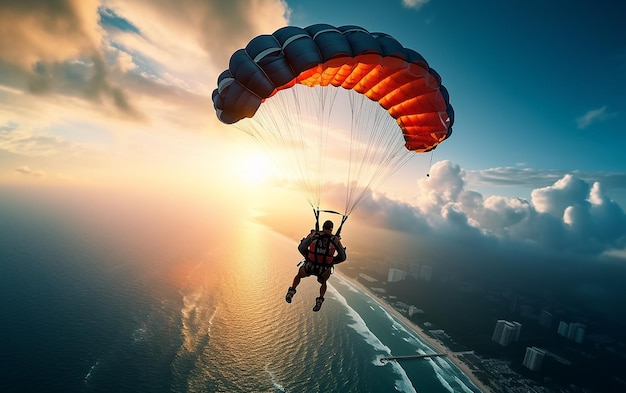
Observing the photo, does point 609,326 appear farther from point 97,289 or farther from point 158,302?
point 97,289

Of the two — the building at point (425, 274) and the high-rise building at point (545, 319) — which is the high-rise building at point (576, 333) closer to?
the high-rise building at point (545, 319)

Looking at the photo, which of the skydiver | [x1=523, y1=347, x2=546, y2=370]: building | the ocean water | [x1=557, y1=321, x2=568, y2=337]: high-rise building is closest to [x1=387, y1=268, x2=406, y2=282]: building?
the ocean water

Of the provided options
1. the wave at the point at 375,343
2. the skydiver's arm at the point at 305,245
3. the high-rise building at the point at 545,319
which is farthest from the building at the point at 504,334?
the skydiver's arm at the point at 305,245

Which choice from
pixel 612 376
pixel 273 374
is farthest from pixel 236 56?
pixel 612 376

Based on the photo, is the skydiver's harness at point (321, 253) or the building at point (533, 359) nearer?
the skydiver's harness at point (321, 253)

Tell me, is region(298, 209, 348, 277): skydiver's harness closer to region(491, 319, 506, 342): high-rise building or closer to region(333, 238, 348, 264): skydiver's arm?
region(333, 238, 348, 264): skydiver's arm

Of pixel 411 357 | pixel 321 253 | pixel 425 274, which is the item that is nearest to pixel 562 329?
pixel 425 274

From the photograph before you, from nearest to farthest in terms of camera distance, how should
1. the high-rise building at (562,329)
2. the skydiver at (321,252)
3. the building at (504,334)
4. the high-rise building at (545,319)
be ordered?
the skydiver at (321,252)
the building at (504,334)
the high-rise building at (562,329)
the high-rise building at (545,319)

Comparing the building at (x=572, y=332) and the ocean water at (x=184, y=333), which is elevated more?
the building at (x=572, y=332)

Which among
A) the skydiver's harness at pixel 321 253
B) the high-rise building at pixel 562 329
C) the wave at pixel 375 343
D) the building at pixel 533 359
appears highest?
the skydiver's harness at pixel 321 253

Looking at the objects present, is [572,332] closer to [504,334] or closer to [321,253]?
[504,334]
